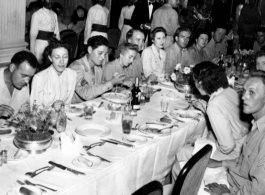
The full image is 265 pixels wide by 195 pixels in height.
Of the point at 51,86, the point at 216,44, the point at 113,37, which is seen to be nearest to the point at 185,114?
the point at 51,86

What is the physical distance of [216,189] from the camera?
2.17m

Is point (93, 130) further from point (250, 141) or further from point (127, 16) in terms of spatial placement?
point (127, 16)

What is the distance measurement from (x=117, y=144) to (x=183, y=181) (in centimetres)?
72

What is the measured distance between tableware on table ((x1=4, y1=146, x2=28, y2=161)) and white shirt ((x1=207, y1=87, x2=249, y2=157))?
130cm

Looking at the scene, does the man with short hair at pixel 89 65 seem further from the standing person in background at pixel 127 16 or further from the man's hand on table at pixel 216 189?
the standing person in background at pixel 127 16

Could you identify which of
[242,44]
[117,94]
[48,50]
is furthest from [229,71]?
[242,44]

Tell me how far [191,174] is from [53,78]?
190 cm

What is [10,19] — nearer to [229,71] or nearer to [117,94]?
[117,94]

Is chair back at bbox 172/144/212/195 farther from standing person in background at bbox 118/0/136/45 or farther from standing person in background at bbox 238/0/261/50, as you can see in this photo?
standing person in background at bbox 238/0/261/50

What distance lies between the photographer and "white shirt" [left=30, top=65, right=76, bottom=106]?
310 centimetres

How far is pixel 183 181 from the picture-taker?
158 cm

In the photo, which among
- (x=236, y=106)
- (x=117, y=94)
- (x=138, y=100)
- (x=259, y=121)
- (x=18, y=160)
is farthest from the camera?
(x=117, y=94)

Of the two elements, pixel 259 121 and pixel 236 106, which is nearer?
pixel 259 121

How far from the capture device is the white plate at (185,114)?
2.90 m
